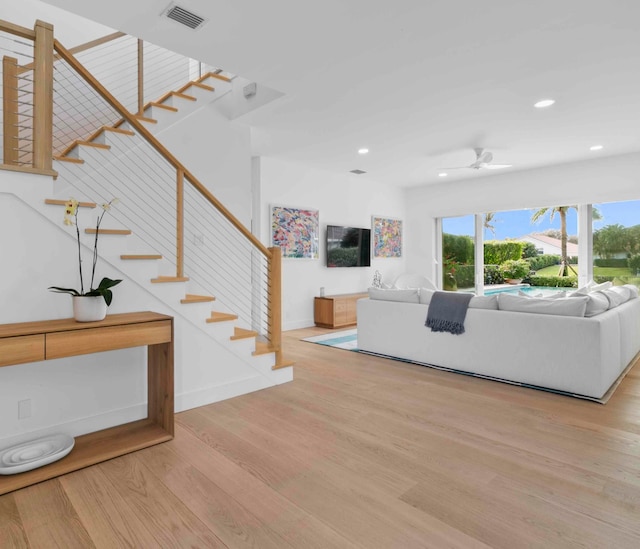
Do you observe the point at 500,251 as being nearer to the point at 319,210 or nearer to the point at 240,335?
the point at 319,210

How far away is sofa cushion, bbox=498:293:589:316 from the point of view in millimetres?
3373

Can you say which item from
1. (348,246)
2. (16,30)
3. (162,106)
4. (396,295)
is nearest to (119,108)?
(16,30)

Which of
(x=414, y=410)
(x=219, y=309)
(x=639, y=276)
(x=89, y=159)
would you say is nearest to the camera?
(x=414, y=410)

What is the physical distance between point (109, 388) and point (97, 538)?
1.19 metres

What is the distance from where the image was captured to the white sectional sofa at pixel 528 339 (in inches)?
128

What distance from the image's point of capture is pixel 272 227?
243 inches

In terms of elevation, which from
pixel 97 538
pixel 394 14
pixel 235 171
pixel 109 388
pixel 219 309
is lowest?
pixel 97 538

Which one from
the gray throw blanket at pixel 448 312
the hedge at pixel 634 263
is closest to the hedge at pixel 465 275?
the hedge at pixel 634 263

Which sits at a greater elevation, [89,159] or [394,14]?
[394,14]

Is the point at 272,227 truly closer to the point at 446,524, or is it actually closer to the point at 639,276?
the point at 446,524

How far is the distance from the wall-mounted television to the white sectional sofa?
257cm

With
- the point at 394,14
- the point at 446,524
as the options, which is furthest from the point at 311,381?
the point at 394,14

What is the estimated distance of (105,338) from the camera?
7.60ft

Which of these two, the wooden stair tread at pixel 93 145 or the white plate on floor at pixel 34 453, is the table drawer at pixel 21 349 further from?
the wooden stair tread at pixel 93 145
